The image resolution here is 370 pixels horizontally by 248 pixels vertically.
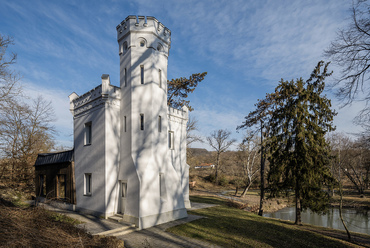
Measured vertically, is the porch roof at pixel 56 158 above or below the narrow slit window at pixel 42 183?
above

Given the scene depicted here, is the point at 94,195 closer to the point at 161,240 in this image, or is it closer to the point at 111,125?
the point at 111,125

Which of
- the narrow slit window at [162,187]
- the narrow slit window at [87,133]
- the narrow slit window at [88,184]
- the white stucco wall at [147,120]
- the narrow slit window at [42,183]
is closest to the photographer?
the white stucco wall at [147,120]

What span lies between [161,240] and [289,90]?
470 inches

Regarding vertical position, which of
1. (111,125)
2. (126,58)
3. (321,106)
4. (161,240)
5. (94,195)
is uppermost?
(126,58)

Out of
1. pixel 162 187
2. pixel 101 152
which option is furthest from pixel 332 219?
pixel 101 152

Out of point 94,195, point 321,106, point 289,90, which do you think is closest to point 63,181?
point 94,195

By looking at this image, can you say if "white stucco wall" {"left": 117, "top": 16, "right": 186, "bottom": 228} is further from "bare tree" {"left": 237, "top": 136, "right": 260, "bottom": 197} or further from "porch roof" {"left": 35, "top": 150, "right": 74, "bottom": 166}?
"bare tree" {"left": 237, "top": 136, "right": 260, "bottom": 197}

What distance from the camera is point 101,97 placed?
11727 millimetres

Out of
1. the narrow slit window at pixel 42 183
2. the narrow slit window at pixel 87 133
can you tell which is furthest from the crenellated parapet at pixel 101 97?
the narrow slit window at pixel 42 183

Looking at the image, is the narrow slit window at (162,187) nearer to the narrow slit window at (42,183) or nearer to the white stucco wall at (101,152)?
the white stucco wall at (101,152)

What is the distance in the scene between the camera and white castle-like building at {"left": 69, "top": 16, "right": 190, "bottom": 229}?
1065 cm

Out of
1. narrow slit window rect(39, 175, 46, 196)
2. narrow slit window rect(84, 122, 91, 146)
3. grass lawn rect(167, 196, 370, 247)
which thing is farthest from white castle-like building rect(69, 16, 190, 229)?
narrow slit window rect(39, 175, 46, 196)

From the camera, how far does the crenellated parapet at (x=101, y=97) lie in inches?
453

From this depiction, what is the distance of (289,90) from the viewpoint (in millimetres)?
13914
